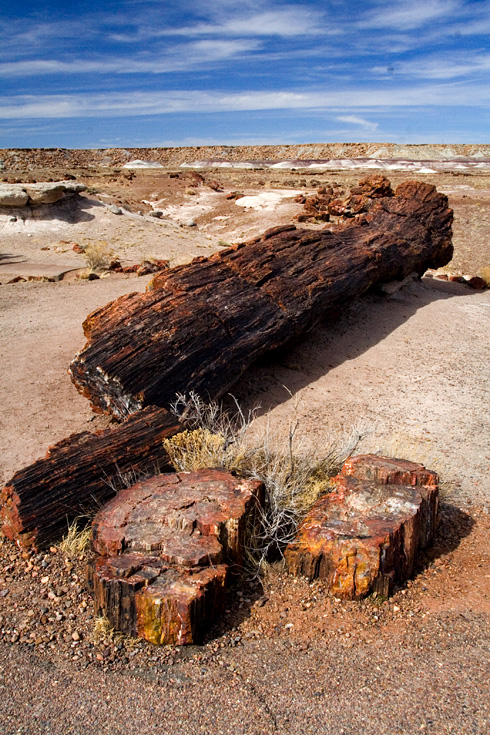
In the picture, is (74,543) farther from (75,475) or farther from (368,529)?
(368,529)

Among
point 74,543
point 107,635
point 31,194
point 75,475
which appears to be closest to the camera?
point 107,635

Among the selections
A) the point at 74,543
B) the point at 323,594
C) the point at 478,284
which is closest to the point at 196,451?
the point at 74,543

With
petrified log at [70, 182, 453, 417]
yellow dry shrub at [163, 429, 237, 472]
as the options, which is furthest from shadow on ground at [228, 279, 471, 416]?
yellow dry shrub at [163, 429, 237, 472]

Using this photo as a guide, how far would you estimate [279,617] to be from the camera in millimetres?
3488

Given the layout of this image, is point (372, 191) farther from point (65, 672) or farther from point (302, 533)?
point (65, 672)

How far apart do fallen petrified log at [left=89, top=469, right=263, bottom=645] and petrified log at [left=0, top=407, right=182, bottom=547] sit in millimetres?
416

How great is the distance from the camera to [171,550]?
344 centimetres

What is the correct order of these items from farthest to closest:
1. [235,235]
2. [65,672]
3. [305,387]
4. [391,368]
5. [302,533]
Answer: [235,235]
[391,368]
[305,387]
[302,533]
[65,672]

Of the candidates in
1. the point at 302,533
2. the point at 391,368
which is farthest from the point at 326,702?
the point at 391,368

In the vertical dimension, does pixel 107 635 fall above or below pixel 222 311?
below

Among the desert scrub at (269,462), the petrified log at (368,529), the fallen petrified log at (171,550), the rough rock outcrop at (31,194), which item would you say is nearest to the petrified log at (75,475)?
the desert scrub at (269,462)

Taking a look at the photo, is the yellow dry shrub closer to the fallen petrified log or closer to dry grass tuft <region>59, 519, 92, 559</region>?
the fallen petrified log

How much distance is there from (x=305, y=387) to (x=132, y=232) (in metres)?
12.6

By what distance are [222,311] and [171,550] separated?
3.39 m
